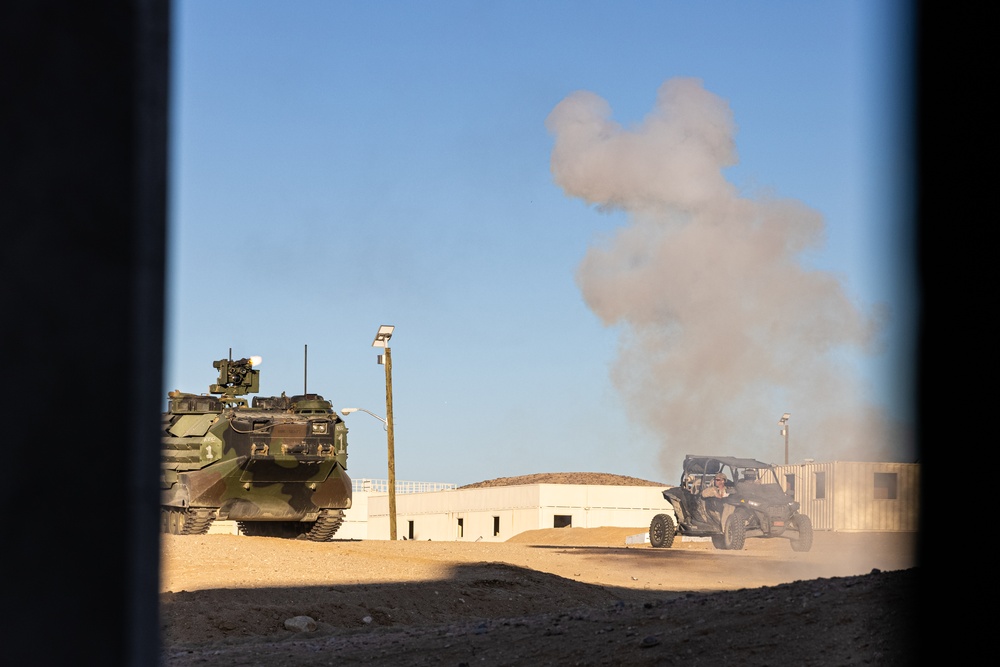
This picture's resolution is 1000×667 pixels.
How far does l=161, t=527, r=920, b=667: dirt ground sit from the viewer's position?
7.34m

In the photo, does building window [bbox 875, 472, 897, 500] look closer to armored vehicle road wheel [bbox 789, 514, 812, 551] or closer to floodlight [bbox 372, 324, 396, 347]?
armored vehicle road wheel [bbox 789, 514, 812, 551]

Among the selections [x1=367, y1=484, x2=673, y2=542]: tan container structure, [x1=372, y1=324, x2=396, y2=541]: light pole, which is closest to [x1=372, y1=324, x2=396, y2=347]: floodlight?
[x1=372, y1=324, x2=396, y2=541]: light pole

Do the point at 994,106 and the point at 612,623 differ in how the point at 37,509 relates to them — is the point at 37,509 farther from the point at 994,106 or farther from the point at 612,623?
the point at 612,623

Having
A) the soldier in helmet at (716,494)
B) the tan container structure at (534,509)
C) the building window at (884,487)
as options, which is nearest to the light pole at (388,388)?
the soldier in helmet at (716,494)

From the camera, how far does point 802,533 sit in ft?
77.2

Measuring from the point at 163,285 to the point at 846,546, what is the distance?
25359mm

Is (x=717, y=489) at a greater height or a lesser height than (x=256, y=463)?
lesser

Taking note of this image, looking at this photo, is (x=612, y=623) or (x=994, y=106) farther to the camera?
(x=612, y=623)

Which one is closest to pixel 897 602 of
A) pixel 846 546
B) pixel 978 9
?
pixel 978 9

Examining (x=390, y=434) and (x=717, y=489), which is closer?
(x=717, y=489)

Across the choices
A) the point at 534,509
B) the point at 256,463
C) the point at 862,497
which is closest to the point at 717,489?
the point at 256,463

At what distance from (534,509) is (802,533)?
25.4 m

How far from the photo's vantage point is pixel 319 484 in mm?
23875

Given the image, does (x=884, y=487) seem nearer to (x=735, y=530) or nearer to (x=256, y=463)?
(x=735, y=530)
